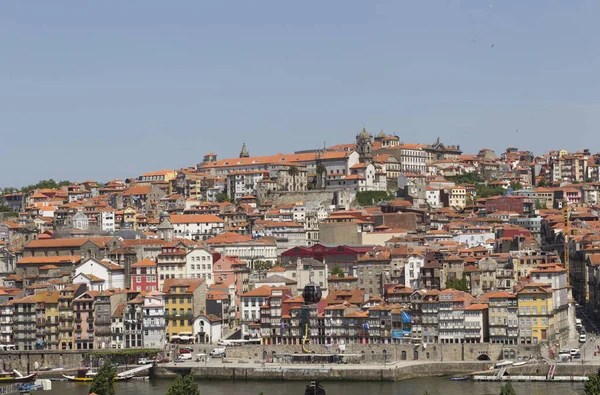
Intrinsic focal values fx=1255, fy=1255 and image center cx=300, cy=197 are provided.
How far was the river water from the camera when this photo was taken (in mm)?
50656

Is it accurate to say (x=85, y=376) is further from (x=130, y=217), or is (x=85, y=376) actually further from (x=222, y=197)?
(x=222, y=197)

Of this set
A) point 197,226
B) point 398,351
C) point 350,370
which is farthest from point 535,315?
point 197,226

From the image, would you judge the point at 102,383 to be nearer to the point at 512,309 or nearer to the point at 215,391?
the point at 215,391

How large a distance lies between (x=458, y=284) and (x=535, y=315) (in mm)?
8302

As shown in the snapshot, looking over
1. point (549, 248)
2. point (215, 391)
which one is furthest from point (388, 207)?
point (215, 391)

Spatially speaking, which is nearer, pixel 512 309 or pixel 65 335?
pixel 512 309

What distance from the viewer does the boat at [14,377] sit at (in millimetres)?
58438

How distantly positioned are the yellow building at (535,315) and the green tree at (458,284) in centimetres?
728

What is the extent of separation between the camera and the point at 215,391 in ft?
174

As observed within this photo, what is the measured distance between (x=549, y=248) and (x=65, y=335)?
34.2 meters

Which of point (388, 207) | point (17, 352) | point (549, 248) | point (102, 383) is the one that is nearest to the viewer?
point (102, 383)

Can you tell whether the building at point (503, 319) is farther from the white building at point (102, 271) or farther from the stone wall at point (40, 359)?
the white building at point (102, 271)

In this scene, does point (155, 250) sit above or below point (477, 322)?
above

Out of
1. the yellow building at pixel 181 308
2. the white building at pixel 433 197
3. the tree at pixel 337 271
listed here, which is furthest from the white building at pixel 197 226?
the yellow building at pixel 181 308
